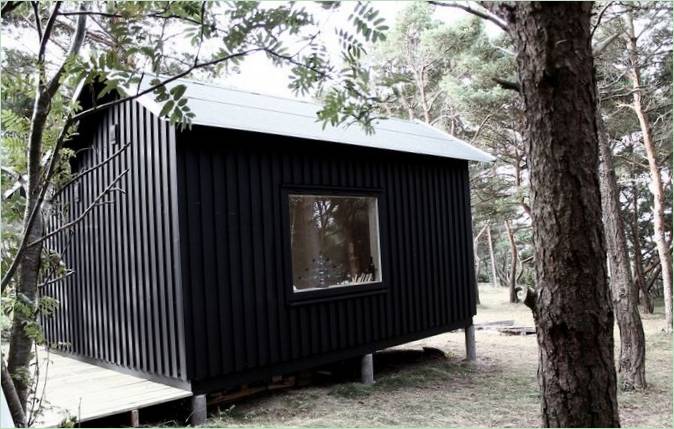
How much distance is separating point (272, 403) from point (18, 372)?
3.94 meters

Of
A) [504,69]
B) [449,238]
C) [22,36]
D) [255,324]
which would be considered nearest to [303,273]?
[255,324]

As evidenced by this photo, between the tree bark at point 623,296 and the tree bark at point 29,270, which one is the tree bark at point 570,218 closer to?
the tree bark at point 29,270

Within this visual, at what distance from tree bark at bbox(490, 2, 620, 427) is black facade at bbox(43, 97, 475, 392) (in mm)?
3269

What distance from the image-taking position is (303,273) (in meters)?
5.69

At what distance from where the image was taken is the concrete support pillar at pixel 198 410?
4535 millimetres

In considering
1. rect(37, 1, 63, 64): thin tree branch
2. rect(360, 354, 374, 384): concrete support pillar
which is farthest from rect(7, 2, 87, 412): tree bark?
rect(360, 354, 374, 384): concrete support pillar

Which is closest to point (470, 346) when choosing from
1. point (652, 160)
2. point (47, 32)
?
point (652, 160)

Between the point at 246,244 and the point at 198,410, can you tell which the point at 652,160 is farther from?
the point at 198,410

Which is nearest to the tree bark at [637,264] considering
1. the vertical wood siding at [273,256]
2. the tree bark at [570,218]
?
the vertical wood siding at [273,256]

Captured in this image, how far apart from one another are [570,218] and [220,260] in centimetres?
341

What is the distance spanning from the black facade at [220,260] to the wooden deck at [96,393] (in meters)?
0.15

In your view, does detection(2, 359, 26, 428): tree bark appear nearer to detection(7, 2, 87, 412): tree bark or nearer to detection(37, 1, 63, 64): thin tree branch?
detection(7, 2, 87, 412): tree bark

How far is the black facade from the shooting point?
4699 millimetres

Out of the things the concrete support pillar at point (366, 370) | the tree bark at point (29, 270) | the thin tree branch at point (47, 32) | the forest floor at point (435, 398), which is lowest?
the forest floor at point (435, 398)
